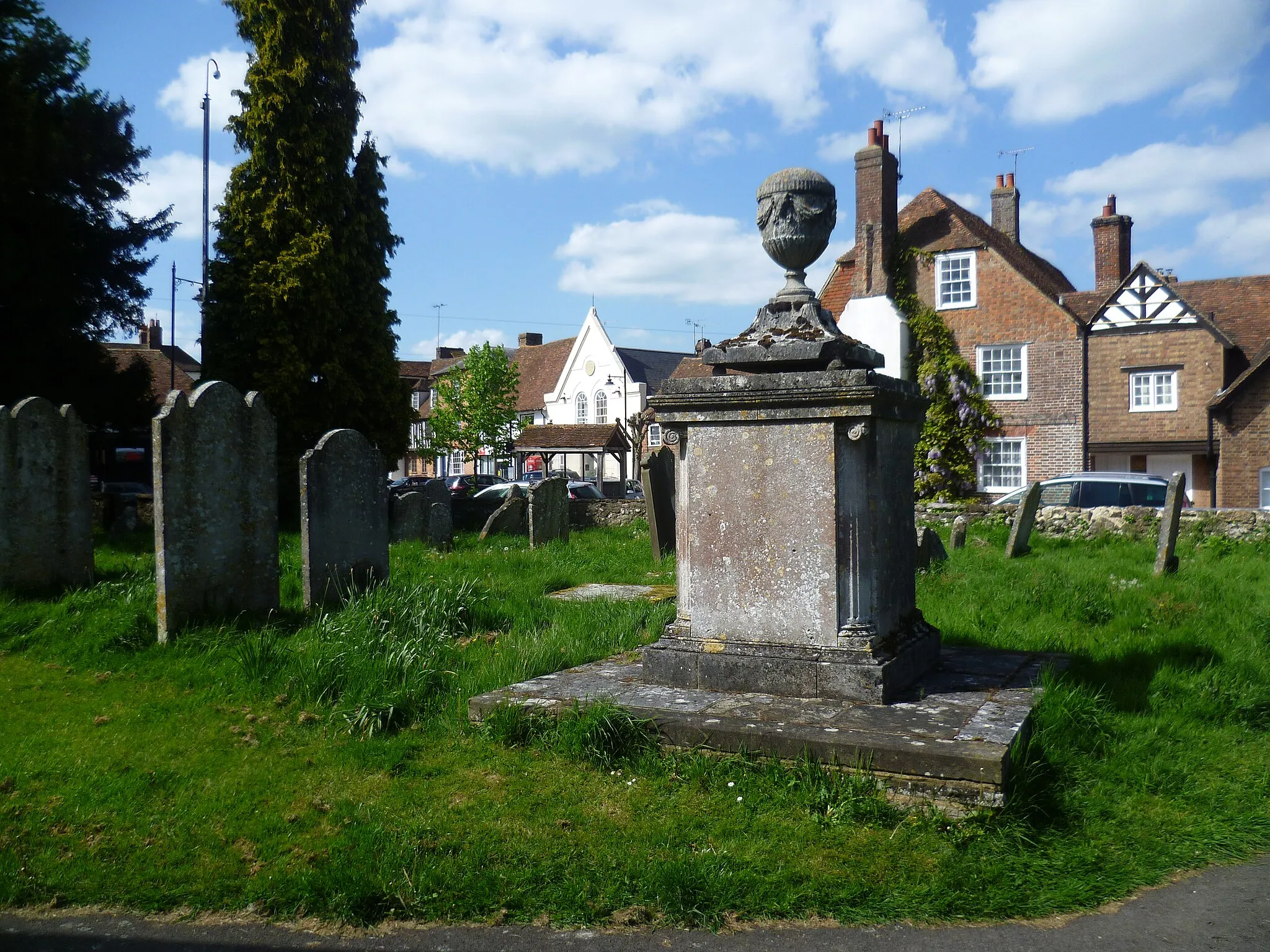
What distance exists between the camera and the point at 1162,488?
57.3 feet

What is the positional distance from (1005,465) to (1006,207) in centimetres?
993

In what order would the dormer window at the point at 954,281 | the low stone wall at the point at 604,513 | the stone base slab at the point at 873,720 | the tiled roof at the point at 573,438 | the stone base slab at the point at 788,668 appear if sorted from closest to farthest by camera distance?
the stone base slab at the point at 873,720 → the stone base slab at the point at 788,668 → the low stone wall at the point at 604,513 → the dormer window at the point at 954,281 → the tiled roof at the point at 573,438

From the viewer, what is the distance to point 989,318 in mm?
27406

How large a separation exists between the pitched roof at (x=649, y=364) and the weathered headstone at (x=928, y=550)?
38586 millimetres

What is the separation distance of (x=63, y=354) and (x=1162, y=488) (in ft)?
75.3

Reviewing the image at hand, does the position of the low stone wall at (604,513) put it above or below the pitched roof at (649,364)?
below

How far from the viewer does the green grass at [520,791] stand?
3.79 meters

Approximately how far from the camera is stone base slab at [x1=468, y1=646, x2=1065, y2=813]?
427 centimetres

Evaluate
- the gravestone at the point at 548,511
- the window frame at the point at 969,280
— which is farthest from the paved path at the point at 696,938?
the window frame at the point at 969,280

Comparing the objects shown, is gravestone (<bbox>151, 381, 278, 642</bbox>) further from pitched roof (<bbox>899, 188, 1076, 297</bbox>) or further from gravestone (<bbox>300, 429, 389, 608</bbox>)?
pitched roof (<bbox>899, 188, 1076, 297</bbox>)

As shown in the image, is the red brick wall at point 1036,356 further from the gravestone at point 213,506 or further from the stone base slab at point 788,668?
the stone base slab at point 788,668

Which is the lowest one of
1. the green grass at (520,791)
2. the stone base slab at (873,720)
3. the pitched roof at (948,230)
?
the green grass at (520,791)

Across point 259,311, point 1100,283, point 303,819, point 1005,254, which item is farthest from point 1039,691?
point 1100,283

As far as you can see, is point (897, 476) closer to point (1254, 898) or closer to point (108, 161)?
point (1254, 898)
